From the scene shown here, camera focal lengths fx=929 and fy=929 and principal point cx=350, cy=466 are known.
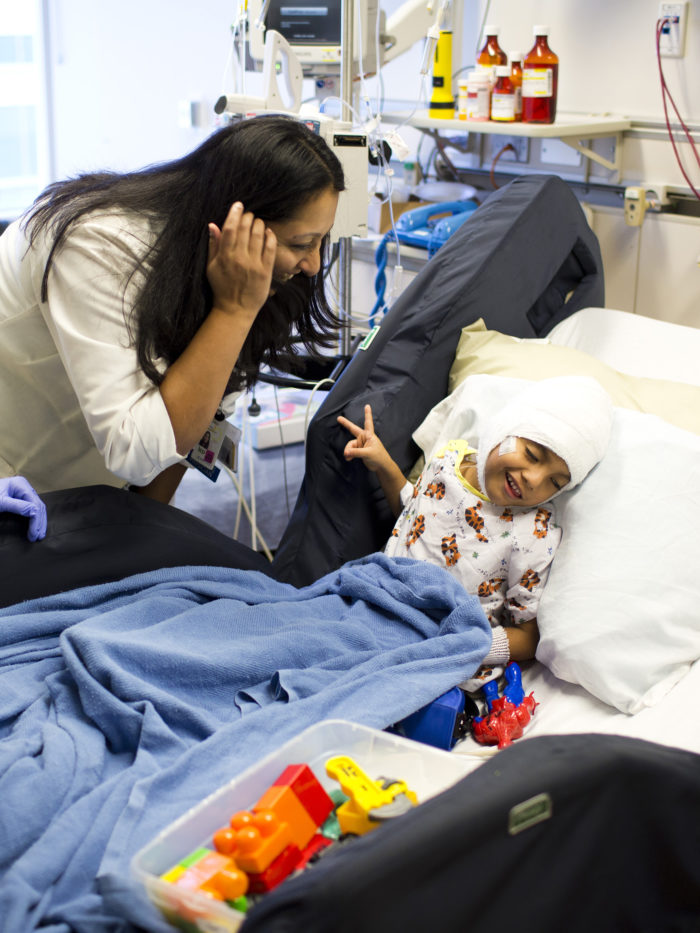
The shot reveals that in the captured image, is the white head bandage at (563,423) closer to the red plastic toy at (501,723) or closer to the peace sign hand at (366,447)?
the peace sign hand at (366,447)

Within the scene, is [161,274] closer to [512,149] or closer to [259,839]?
[259,839]

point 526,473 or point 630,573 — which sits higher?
point 526,473

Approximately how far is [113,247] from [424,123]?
1.68 m

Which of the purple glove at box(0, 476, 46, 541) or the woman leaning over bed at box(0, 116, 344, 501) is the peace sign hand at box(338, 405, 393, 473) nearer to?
the woman leaning over bed at box(0, 116, 344, 501)

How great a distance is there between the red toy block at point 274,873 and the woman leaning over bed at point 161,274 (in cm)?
65

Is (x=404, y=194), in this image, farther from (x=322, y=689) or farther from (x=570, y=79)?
(x=322, y=689)

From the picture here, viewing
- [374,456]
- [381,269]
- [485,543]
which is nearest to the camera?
[485,543]

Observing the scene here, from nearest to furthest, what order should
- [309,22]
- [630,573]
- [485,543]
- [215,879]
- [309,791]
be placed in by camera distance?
[215,879] → [309,791] → [630,573] → [485,543] → [309,22]

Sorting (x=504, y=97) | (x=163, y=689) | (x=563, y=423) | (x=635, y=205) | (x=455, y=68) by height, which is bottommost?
(x=163, y=689)

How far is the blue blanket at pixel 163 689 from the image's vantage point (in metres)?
0.97

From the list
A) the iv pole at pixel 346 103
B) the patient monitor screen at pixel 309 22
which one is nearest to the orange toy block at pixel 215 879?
the iv pole at pixel 346 103

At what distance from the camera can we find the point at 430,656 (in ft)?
4.42

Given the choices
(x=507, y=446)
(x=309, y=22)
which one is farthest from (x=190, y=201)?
(x=309, y=22)

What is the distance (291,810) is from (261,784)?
0.09m
